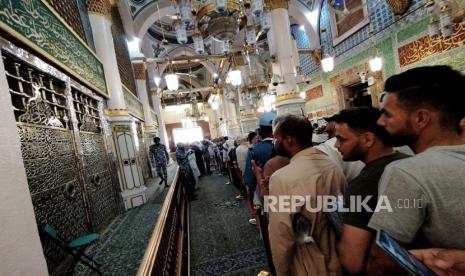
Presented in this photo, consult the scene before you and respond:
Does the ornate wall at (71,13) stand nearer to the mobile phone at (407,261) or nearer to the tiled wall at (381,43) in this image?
the mobile phone at (407,261)

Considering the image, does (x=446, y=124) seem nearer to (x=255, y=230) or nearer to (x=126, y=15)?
(x=255, y=230)

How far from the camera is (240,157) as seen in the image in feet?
14.3

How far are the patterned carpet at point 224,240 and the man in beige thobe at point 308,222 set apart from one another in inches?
58.4

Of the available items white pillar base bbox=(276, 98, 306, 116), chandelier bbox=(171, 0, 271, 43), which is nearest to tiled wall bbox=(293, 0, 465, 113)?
white pillar base bbox=(276, 98, 306, 116)

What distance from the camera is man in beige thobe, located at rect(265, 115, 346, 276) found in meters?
1.13

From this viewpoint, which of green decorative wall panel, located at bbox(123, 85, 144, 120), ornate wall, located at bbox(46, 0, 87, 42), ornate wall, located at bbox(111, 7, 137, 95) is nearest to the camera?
ornate wall, located at bbox(46, 0, 87, 42)

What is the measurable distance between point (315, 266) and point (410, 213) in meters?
0.67

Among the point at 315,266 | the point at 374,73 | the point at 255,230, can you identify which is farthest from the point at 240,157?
the point at 374,73

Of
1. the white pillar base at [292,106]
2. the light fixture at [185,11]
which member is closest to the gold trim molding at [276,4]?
the white pillar base at [292,106]

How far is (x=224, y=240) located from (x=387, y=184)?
9.63ft

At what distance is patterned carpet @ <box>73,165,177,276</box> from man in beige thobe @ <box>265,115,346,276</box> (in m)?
1.91

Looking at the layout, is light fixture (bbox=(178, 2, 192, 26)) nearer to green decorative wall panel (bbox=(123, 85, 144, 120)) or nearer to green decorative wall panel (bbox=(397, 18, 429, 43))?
green decorative wall panel (bbox=(123, 85, 144, 120))

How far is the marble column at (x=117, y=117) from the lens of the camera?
446 cm

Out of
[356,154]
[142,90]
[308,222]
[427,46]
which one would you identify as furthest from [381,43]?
[142,90]
